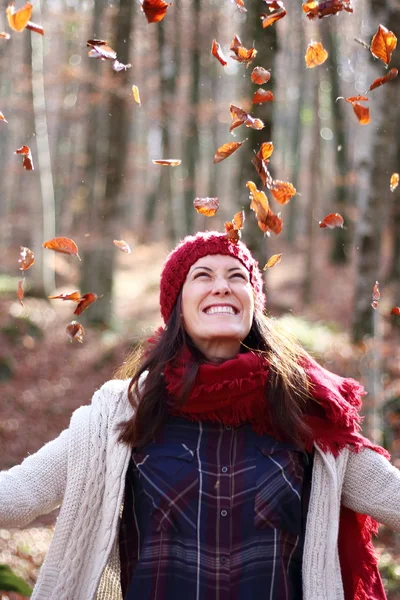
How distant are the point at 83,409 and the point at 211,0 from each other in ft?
59.8

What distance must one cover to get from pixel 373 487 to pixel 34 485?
51.3 inches

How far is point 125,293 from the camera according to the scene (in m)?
21.1

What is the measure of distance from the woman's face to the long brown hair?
0.06 m

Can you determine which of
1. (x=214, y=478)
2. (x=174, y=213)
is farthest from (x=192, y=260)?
(x=174, y=213)

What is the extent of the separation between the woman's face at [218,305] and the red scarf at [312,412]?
10 centimetres

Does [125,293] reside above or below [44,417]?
above

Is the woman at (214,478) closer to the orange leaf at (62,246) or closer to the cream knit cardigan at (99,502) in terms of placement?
the cream knit cardigan at (99,502)

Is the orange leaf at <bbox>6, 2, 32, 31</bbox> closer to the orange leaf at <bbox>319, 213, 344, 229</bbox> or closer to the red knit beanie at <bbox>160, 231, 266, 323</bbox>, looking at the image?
the red knit beanie at <bbox>160, 231, 266, 323</bbox>

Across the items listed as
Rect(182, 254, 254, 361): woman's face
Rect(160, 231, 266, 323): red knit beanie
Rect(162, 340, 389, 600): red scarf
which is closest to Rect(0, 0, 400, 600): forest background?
Rect(160, 231, 266, 323): red knit beanie

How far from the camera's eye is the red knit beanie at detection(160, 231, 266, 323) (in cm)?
307

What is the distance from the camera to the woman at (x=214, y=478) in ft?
8.81

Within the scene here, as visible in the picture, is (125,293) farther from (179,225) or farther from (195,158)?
(195,158)

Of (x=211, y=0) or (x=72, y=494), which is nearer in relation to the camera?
(x=72, y=494)

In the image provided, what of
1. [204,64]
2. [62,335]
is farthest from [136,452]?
[204,64]
